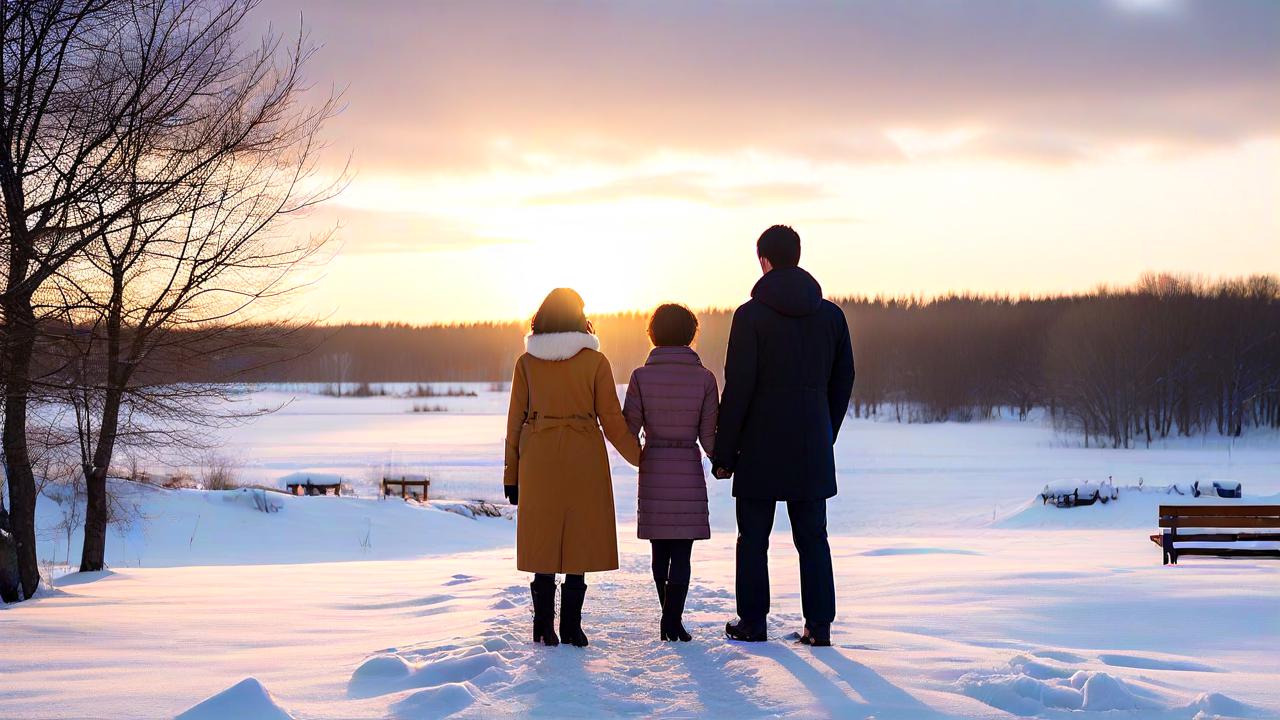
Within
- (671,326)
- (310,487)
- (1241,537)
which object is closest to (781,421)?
(671,326)

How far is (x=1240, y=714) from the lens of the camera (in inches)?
169

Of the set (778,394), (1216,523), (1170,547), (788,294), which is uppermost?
(788,294)

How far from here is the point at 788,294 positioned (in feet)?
18.3

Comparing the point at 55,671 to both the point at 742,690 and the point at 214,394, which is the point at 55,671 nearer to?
the point at 742,690

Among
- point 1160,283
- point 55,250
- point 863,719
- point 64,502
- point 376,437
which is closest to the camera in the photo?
point 863,719

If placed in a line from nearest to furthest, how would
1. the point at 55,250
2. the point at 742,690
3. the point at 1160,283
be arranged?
the point at 742,690, the point at 55,250, the point at 1160,283

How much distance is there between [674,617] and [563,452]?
3.53ft

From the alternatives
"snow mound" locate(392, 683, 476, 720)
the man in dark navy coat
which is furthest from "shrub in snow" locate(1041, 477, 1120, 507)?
"snow mound" locate(392, 683, 476, 720)

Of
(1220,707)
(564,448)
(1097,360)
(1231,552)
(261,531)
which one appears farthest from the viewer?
(1097,360)

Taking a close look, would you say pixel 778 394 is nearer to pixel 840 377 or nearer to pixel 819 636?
pixel 840 377

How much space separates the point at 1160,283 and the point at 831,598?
221ft

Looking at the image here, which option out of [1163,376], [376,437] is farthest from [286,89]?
[1163,376]

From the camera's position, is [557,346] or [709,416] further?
[709,416]

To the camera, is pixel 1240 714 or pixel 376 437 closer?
pixel 1240 714
